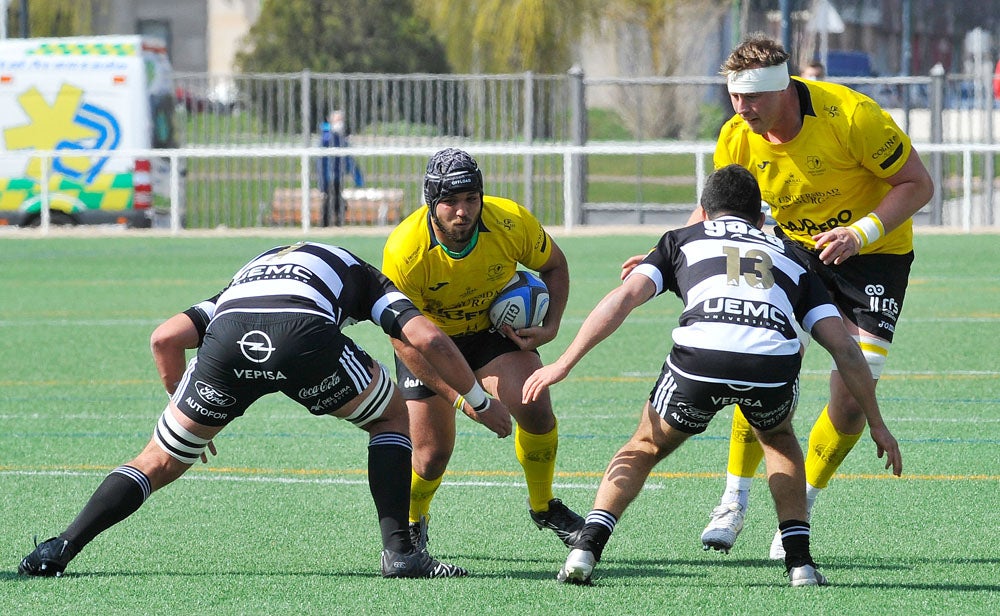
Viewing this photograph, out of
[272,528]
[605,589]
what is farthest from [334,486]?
[605,589]

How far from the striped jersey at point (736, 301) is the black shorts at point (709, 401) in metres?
0.03

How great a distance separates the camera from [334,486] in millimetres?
7250

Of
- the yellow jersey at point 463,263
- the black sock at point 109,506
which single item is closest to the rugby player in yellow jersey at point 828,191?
the yellow jersey at point 463,263

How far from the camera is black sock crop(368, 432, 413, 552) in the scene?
551 centimetres

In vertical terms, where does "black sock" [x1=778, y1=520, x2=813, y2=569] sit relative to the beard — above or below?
below

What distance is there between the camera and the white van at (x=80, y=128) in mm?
22438

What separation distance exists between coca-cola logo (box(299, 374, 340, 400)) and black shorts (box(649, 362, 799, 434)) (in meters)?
1.13

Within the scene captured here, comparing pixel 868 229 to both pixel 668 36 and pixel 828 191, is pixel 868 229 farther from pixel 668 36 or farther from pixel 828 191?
pixel 668 36

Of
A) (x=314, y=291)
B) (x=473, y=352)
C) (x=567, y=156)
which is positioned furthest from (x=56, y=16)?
(x=314, y=291)

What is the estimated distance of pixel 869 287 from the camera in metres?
6.30

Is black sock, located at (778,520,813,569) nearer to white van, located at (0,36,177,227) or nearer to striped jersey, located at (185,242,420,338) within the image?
striped jersey, located at (185,242,420,338)

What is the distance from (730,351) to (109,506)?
7.46ft

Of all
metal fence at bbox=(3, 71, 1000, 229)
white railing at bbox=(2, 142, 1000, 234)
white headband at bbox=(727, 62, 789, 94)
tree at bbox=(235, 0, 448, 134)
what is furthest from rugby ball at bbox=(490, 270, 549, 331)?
tree at bbox=(235, 0, 448, 134)

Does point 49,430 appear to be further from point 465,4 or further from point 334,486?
point 465,4
